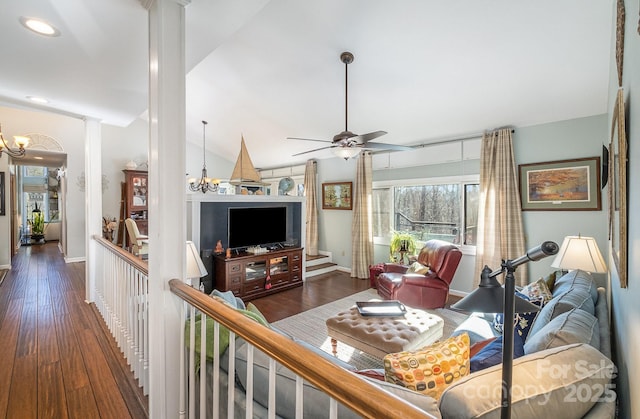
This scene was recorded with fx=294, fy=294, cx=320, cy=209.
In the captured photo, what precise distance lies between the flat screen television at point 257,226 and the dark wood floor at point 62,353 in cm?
101

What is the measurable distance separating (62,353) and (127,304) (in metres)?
0.76

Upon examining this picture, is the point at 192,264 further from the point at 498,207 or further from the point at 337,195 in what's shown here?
the point at 337,195

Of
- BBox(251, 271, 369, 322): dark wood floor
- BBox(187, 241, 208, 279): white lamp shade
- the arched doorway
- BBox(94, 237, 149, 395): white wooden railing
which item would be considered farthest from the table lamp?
the arched doorway

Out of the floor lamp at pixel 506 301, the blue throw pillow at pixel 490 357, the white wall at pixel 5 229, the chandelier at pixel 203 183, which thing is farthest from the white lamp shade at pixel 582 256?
the white wall at pixel 5 229

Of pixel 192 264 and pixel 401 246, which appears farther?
pixel 401 246

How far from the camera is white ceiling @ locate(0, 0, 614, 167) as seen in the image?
1.88m

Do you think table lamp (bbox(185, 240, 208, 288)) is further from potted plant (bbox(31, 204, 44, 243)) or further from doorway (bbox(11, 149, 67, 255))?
potted plant (bbox(31, 204, 44, 243))

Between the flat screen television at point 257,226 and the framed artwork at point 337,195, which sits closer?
the flat screen television at point 257,226

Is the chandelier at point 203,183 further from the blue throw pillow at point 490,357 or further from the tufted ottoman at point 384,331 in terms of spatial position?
the blue throw pillow at point 490,357

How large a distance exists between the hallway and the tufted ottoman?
5.00ft

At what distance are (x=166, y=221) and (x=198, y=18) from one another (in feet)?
3.89

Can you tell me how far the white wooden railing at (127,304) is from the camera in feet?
6.68

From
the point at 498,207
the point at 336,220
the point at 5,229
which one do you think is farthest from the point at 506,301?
the point at 5,229

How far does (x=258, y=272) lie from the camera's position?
473cm
